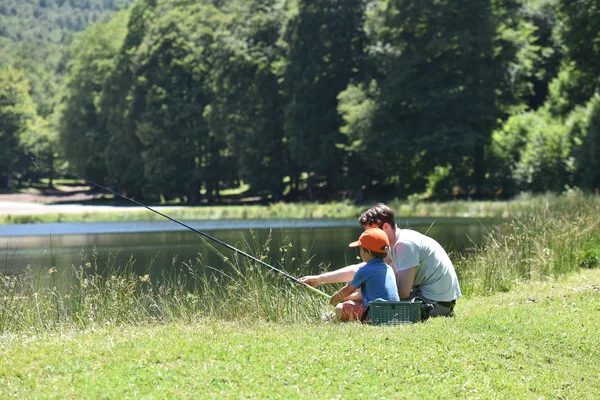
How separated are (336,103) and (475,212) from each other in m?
17.2

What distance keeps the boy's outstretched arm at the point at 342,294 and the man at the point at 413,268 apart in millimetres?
170

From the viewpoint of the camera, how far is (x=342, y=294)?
361 inches

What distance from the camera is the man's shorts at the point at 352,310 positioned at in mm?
9016

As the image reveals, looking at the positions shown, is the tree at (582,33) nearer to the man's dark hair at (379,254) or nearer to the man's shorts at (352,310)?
the man's shorts at (352,310)

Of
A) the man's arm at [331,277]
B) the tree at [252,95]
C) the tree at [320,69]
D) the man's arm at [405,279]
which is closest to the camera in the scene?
the man's arm at [405,279]

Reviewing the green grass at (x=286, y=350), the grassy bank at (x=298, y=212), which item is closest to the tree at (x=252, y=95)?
the grassy bank at (x=298, y=212)

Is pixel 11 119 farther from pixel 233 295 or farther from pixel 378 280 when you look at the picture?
pixel 378 280

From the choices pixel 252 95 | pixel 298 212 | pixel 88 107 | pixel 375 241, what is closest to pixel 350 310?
pixel 375 241

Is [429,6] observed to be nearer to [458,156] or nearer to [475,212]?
[458,156]

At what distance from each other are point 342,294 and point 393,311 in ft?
2.49

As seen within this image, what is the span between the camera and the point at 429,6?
44.2 m

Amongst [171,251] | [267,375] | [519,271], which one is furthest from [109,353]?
[171,251]

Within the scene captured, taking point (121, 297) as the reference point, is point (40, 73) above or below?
above

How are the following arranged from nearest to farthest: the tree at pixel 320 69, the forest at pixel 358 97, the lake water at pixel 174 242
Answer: the lake water at pixel 174 242 < the forest at pixel 358 97 < the tree at pixel 320 69
